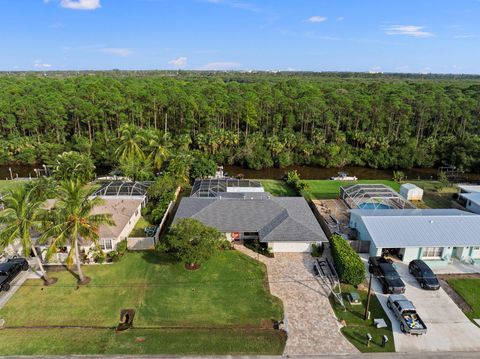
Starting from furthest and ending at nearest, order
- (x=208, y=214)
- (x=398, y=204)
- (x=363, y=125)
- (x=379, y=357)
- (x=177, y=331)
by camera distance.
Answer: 1. (x=363, y=125)
2. (x=398, y=204)
3. (x=208, y=214)
4. (x=177, y=331)
5. (x=379, y=357)

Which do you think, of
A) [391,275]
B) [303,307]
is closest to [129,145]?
[303,307]

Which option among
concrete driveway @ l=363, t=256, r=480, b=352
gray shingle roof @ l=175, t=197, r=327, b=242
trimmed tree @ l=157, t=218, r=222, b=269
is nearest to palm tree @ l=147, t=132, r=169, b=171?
gray shingle roof @ l=175, t=197, r=327, b=242

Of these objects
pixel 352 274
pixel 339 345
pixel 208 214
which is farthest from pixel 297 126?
pixel 339 345

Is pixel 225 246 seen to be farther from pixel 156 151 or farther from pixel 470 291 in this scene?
pixel 156 151

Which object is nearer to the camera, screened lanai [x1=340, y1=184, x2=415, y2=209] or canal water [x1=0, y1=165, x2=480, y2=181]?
screened lanai [x1=340, y1=184, x2=415, y2=209]

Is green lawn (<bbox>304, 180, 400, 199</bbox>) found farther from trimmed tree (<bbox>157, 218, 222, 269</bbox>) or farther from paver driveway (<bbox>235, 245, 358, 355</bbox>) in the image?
trimmed tree (<bbox>157, 218, 222, 269</bbox>)

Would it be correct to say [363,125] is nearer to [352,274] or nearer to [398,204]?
[398,204]

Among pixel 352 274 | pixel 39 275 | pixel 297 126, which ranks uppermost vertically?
pixel 297 126

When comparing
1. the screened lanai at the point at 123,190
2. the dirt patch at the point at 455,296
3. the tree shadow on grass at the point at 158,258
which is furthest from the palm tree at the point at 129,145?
the dirt patch at the point at 455,296
